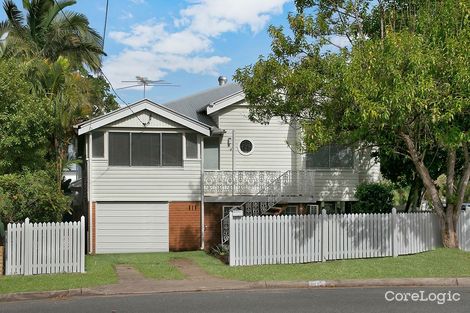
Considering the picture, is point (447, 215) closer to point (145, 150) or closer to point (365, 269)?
point (365, 269)

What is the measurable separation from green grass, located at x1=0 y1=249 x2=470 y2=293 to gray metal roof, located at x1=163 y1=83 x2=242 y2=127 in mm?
8993

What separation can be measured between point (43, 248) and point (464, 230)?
1182 cm

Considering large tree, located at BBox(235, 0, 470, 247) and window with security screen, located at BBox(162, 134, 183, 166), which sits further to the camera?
window with security screen, located at BBox(162, 134, 183, 166)

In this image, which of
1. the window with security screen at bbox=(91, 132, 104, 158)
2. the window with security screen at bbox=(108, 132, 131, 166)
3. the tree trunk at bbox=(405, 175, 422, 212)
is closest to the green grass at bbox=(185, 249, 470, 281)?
the window with security screen at bbox=(108, 132, 131, 166)

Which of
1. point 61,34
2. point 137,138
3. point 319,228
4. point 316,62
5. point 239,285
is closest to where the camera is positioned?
point 239,285

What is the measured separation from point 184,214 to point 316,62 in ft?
29.3

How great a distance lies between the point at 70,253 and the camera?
559 inches

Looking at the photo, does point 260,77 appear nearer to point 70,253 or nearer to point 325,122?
point 325,122

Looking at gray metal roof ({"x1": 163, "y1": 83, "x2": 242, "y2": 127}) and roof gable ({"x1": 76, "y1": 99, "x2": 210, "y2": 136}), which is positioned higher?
gray metal roof ({"x1": 163, "y1": 83, "x2": 242, "y2": 127})

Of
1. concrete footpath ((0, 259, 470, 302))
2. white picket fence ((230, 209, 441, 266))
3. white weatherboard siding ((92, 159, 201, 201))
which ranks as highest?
white weatherboard siding ((92, 159, 201, 201))

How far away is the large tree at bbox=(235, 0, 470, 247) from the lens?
12344 millimetres

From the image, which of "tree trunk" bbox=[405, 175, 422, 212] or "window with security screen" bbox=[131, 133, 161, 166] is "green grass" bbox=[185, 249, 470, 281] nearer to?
"window with security screen" bbox=[131, 133, 161, 166]

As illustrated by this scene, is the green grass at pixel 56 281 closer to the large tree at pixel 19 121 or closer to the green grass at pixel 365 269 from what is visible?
the green grass at pixel 365 269

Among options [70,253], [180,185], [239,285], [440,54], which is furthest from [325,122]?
[180,185]
